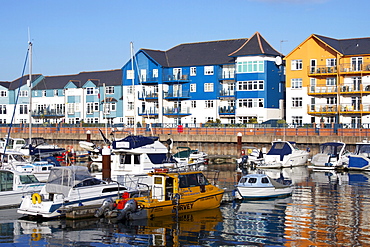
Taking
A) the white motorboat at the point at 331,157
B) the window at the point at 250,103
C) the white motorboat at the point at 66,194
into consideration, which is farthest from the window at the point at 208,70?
the white motorboat at the point at 66,194

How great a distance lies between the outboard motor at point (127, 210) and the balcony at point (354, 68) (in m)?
45.7

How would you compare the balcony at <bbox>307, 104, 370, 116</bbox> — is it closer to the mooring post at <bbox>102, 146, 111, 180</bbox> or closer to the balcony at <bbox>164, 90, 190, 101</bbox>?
the balcony at <bbox>164, 90, 190, 101</bbox>

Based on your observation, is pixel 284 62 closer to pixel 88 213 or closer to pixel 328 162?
pixel 328 162

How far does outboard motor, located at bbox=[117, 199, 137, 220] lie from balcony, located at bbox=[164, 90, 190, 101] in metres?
51.9

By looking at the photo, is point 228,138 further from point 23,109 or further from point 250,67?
point 23,109

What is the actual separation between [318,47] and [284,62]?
829cm

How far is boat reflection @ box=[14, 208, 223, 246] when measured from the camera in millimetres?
22250

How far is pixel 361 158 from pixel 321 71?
21.6m

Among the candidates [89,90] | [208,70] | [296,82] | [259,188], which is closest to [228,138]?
[296,82]

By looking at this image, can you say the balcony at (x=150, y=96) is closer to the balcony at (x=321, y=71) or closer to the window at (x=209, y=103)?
the window at (x=209, y=103)

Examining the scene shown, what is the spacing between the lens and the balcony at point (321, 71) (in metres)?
65.4

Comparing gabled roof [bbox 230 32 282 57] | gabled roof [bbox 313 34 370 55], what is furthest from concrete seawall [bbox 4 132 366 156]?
gabled roof [bbox 313 34 370 55]

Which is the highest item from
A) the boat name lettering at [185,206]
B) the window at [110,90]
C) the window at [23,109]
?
the window at [110,90]

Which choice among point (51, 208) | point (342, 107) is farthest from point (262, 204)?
point (342, 107)
